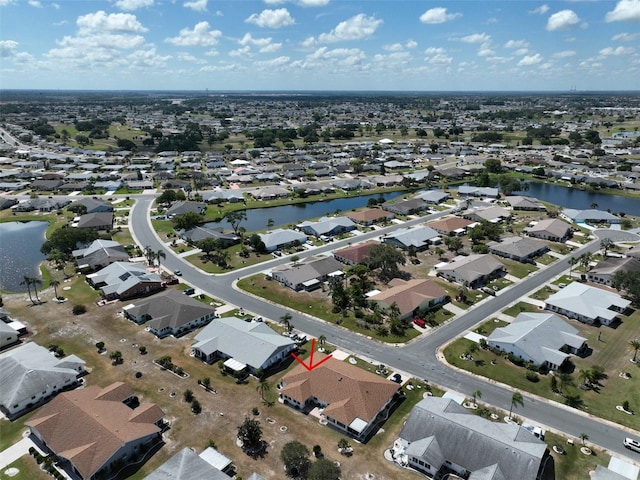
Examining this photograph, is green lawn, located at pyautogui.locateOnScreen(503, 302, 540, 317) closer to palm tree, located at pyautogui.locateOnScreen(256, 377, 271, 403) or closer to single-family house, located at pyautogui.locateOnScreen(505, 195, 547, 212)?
palm tree, located at pyautogui.locateOnScreen(256, 377, 271, 403)

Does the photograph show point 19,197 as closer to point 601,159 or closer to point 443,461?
point 443,461

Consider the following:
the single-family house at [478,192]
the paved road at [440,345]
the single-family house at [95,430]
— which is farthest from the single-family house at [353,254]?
the single-family house at [478,192]

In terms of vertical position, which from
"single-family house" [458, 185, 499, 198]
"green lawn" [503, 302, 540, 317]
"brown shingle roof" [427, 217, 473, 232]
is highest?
"single-family house" [458, 185, 499, 198]

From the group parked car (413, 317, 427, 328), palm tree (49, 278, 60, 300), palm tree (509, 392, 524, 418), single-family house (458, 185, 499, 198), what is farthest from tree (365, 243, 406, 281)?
single-family house (458, 185, 499, 198)

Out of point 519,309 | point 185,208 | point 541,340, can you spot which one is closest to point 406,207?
point 519,309

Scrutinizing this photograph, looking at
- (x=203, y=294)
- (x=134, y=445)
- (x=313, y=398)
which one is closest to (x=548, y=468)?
(x=313, y=398)

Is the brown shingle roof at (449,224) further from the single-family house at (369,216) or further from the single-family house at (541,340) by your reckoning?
the single-family house at (541,340)

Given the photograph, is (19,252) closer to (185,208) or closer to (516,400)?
(185,208)
